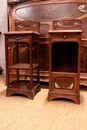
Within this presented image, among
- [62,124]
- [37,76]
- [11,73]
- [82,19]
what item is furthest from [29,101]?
[82,19]

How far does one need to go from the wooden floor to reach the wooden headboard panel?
1.04m

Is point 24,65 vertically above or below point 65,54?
below

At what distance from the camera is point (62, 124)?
1193 millimetres

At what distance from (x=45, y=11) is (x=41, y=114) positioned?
1566mm

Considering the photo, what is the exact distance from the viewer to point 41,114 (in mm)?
1371

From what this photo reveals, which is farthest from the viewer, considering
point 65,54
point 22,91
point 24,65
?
point 65,54

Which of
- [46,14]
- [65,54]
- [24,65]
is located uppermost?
[46,14]

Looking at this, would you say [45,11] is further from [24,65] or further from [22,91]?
[22,91]

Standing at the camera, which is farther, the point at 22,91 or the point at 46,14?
the point at 46,14

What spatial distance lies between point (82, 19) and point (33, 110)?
146 cm

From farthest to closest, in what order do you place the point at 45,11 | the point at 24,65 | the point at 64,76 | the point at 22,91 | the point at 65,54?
the point at 45,11, the point at 65,54, the point at 24,65, the point at 22,91, the point at 64,76

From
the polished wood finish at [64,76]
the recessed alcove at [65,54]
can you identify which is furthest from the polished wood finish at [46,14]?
the polished wood finish at [64,76]

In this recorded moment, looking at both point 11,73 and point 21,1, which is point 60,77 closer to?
point 11,73

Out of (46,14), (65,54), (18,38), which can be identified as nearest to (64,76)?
(65,54)
